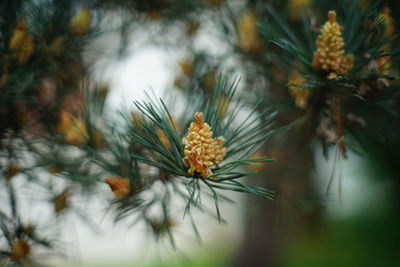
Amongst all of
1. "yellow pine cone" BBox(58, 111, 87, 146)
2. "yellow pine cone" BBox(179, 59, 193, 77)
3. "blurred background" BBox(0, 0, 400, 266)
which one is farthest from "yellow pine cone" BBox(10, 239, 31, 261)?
"yellow pine cone" BBox(179, 59, 193, 77)

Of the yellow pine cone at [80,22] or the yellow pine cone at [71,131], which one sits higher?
the yellow pine cone at [80,22]

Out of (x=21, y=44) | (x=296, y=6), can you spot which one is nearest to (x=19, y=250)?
(x=21, y=44)

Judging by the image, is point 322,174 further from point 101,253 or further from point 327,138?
point 101,253

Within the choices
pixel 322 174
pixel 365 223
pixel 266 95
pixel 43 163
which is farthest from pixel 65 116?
pixel 365 223

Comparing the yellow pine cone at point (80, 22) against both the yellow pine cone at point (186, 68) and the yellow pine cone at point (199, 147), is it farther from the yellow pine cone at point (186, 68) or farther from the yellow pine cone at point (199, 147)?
the yellow pine cone at point (199, 147)

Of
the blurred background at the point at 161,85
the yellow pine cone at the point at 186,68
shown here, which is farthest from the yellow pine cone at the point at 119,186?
the yellow pine cone at the point at 186,68

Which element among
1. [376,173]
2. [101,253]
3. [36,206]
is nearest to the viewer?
[36,206]

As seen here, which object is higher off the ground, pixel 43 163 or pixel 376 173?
pixel 376 173
